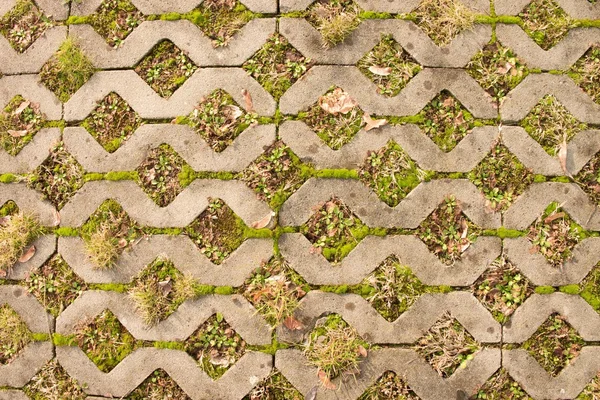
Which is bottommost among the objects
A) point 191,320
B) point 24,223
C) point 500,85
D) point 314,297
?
point 191,320

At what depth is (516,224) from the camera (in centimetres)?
261

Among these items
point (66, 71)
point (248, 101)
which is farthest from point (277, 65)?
point (66, 71)

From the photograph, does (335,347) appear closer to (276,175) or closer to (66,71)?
Answer: (276,175)

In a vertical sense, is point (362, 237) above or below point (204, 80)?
below

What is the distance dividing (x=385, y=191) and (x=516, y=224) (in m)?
0.77

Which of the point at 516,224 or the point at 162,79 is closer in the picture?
the point at 516,224

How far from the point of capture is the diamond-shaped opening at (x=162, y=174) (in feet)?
8.86

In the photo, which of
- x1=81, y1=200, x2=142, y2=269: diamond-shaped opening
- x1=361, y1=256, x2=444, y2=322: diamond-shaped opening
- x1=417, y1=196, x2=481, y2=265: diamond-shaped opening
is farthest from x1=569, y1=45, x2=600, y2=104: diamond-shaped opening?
x1=81, y1=200, x2=142, y2=269: diamond-shaped opening

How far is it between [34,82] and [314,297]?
2180 mm

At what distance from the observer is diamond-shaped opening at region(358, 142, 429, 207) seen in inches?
104

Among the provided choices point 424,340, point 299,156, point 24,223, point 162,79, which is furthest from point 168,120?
point 424,340

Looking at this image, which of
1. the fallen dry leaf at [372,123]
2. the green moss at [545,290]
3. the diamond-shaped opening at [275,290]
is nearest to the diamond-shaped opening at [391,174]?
the fallen dry leaf at [372,123]

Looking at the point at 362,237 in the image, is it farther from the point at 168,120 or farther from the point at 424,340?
the point at 168,120

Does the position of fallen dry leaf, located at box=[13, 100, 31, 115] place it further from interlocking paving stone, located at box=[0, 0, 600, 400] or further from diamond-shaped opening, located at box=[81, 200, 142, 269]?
diamond-shaped opening, located at box=[81, 200, 142, 269]
